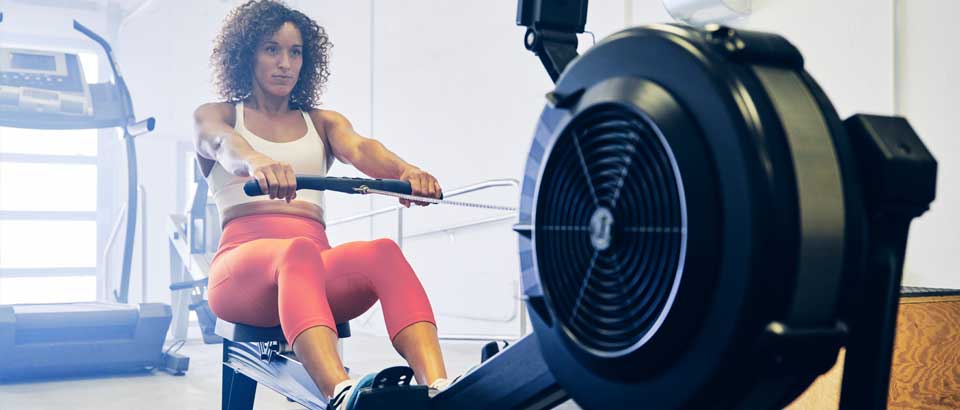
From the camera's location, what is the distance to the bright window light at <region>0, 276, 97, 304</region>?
758cm

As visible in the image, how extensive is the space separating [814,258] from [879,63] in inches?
102

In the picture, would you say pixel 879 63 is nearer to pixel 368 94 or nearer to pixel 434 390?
pixel 434 390

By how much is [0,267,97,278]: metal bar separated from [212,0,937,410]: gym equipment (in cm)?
767

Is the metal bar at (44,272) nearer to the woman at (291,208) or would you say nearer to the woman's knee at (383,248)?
the woman at (291,208)

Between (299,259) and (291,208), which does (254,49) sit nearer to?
(291,208)

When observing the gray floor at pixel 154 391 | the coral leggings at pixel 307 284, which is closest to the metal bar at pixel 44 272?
the gray floor at pixel 154 391

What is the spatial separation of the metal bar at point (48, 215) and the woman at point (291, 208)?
6160 millimetres

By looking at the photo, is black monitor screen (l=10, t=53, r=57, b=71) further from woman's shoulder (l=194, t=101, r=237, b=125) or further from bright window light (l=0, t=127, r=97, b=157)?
bright window light (l=0, t=127, r=97, b=157)

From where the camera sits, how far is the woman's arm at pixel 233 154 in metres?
1.51

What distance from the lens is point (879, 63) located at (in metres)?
3.10

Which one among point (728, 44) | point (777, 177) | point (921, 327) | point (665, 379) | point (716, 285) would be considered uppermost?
point (728, 44)

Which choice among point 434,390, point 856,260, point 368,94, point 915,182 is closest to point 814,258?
point 856,260

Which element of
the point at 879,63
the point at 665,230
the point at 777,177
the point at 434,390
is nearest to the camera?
the point at 777,177

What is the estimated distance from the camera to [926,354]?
2.17 m
